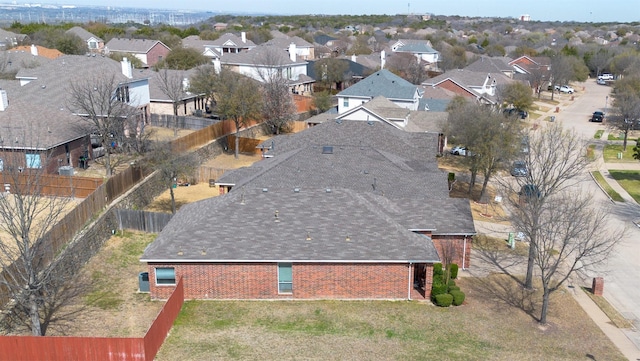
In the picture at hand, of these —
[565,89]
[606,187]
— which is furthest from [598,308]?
[565,89]

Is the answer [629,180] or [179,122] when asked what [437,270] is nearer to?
[629,180]

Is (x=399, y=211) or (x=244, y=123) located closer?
(x=399, y=211)

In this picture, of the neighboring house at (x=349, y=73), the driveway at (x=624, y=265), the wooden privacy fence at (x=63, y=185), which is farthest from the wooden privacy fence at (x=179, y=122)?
the neighboring house at (x=349, y=73)

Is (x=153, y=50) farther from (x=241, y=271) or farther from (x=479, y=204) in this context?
(x=241, y=271)

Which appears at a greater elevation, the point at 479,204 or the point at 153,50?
the point at 153,50

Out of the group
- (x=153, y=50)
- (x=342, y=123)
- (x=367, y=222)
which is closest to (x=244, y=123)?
(x=342, y=123)

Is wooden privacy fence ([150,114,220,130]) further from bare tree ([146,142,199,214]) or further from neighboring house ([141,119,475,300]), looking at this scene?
neighboring house ([141,119,475,300])

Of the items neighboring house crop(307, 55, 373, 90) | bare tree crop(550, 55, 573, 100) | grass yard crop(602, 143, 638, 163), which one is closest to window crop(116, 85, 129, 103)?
neighboring house crop(307, 55, 373, 90)
